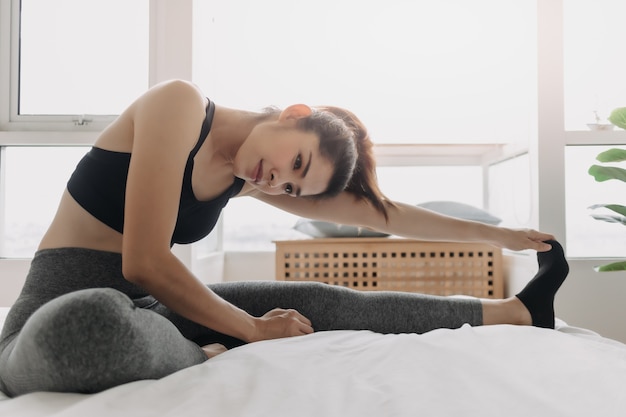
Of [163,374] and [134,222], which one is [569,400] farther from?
[134,222]

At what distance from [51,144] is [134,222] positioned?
1920 millimetres

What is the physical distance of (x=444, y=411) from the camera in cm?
64

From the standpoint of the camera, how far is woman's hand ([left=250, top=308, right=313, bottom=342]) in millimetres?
1107

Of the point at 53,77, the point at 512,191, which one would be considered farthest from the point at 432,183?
the point at 53,77

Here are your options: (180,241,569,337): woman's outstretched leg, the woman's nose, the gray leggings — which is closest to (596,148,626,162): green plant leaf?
(180,241,569,337): woman's outstretched leg

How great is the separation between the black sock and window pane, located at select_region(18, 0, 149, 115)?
2.05 meters

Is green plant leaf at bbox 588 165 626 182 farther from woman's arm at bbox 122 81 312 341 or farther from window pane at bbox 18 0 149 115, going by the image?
window pane at bbox 18 0 149 115

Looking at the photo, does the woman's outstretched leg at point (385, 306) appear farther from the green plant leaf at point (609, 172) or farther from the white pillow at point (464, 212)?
the white pillow at point (464, 212)

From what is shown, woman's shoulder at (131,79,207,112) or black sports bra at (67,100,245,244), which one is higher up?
woman's shoulder at (131,79,207,112)

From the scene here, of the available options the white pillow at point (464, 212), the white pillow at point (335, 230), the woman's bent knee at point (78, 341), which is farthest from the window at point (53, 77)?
the woman's bent knee at point (78, 341)

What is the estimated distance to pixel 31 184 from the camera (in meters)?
2.79

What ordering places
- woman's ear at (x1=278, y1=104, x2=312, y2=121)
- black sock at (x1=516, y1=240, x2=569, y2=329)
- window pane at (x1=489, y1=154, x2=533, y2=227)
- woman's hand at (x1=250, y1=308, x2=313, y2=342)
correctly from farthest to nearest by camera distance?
window pane at (x1=489, y1=154, x2=533, y2=227)
black sock at (x1=516, y1=240, x2=569, y2=329)
woman's ear at (x1=278, y1=104, x2=312, y2=121)
woman's hand at (x1=250, y1=308, x2=313, y2=342)

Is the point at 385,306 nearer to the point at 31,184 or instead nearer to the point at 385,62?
the point at 385,62

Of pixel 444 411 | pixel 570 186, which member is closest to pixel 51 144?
pixel 570 186
